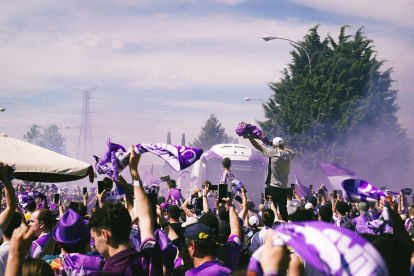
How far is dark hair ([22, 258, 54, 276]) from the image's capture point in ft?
7.65

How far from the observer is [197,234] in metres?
2.97

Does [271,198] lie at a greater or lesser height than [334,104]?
lesser

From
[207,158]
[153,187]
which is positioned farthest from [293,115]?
[153,187]

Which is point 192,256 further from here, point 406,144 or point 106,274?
point 406,144

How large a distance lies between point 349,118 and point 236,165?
1072 cm

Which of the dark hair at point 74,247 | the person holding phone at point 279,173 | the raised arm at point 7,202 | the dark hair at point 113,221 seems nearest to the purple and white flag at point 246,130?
the person holding phone at point 279,173

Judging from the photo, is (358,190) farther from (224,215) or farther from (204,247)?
(224,215)

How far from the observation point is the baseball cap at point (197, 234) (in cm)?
295

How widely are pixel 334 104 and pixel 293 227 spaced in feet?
96.1

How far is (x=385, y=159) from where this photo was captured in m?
29.2

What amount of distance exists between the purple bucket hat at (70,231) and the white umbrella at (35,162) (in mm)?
4469

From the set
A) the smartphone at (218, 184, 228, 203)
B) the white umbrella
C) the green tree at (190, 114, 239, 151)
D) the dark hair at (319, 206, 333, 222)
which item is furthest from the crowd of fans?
the green tree at (190, 114, 239, 151)

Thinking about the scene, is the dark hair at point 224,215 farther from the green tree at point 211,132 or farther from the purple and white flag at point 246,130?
the green tree at point 211,132

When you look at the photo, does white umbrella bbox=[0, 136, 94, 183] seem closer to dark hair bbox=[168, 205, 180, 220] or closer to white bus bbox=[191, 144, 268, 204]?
dark hair bbox=[168, 205, 180, 220]
